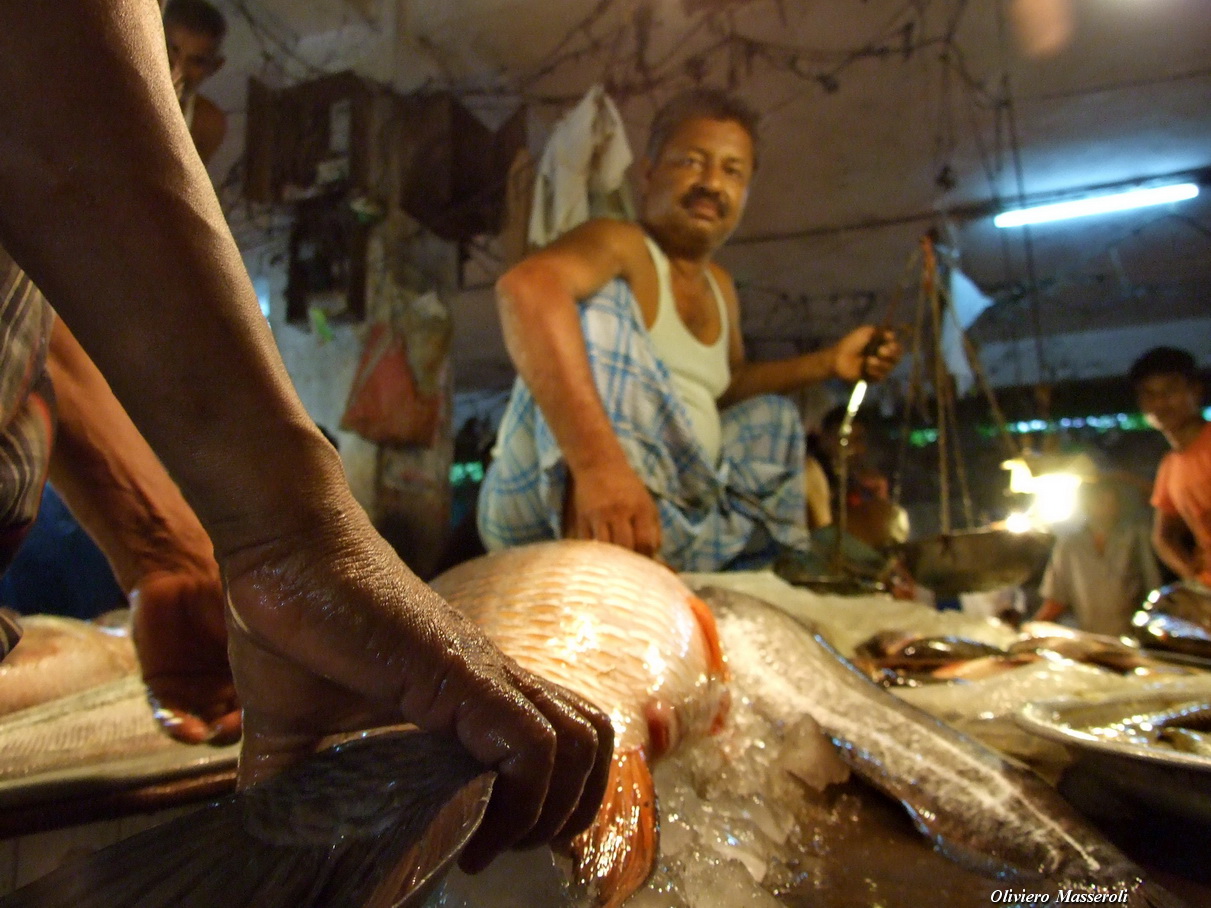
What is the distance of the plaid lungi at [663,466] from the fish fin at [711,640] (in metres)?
0.95

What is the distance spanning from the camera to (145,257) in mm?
677

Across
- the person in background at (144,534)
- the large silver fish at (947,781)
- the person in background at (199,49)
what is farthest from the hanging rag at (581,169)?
the large silver fish at (947,781)

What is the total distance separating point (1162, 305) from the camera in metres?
9.04

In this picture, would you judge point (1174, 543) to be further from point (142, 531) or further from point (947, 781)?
point (142, 531)

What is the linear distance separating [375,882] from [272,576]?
0.97 feet

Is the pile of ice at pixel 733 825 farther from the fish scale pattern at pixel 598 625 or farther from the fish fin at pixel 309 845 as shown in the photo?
the fish fin at pixel 309 845

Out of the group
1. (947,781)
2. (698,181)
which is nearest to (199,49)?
(698,181)

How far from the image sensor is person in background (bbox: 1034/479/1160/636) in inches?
269

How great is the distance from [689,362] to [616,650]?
2115mm

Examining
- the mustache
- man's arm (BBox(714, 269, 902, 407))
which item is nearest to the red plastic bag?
man's arm (BBox(714, 269, 902, 407))

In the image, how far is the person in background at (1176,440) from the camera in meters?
4.84

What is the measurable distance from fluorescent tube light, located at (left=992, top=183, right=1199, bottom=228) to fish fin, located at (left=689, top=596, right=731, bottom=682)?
19.9 ft

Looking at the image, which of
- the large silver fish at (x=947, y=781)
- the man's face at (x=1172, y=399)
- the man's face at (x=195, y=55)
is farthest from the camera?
the man's face at (x=1172, y=399)

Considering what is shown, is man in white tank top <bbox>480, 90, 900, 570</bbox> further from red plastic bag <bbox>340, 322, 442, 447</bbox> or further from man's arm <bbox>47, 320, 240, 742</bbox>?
red plastic bag <bbox>340, 322, 442, 447</bbox>
